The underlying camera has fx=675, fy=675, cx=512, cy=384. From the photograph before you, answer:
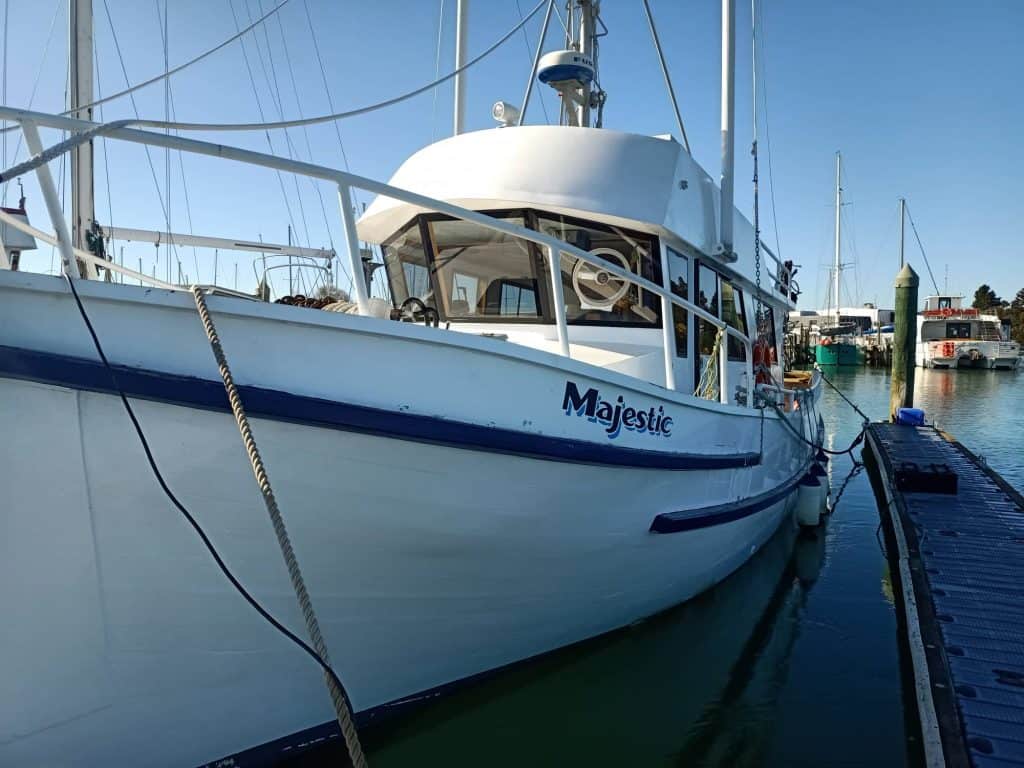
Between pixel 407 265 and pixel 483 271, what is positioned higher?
pixel 407 265

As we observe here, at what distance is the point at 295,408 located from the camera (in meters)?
2.59

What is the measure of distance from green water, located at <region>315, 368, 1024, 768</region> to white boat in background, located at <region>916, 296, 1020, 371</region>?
40388mm

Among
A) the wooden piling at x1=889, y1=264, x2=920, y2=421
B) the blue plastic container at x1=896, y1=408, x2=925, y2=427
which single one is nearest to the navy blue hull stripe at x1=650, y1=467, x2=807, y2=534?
the blue plastic container at x1=896, y1=408, x2=925, y2=427

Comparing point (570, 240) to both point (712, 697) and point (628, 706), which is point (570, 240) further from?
point (712, 697)

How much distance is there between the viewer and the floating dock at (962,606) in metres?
3.21

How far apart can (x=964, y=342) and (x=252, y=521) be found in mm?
46451

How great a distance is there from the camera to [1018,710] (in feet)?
11.0

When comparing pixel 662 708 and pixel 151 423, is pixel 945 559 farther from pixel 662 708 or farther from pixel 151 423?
pixel 151 423

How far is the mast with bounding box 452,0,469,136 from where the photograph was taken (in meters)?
6.50

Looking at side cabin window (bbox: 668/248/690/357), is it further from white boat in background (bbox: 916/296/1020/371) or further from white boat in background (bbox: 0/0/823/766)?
white boat in background (bbox: 916/296/1020/371)

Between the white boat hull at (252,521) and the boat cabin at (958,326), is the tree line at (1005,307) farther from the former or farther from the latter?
the white boat hull at (252,521)

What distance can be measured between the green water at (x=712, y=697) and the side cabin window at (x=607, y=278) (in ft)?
7.18

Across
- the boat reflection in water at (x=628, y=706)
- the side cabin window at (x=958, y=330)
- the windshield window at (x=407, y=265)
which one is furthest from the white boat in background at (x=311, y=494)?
the side cabin window at (x=958, y=330)

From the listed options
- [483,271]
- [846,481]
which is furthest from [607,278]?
[846,481]
